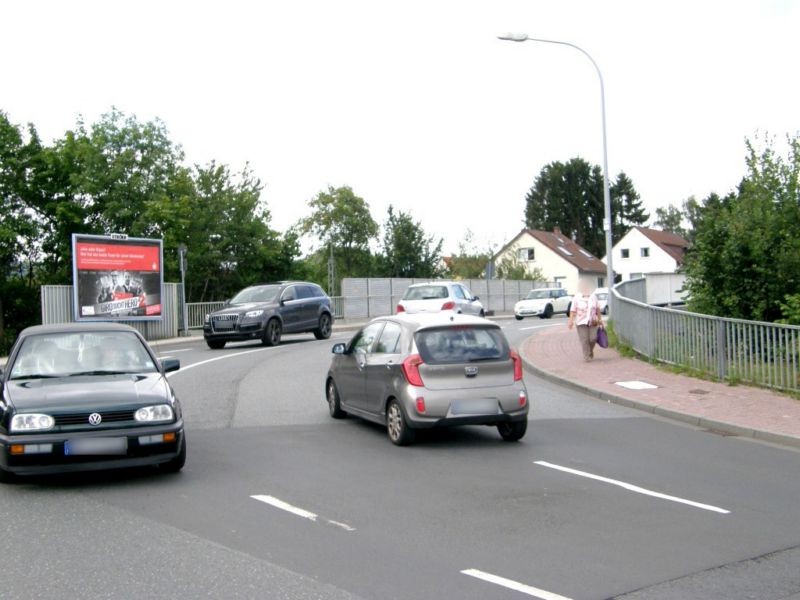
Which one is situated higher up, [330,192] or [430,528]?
[330,192]

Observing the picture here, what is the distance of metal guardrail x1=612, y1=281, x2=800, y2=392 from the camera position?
13.5 meters

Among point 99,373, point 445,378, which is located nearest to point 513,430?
point 445,378

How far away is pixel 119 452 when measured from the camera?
7.60 meters

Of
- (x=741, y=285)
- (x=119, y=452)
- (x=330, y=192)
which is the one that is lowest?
(x=119, y=452)

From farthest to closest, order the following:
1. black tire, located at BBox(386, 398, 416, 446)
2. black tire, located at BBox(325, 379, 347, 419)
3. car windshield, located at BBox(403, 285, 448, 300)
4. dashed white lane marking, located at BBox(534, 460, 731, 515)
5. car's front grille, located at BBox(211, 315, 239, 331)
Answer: car windshield, located at BBox(403, 285, 448, 300) → car's front grille, located at BBox(211, 315, 239, 331) → black tire, located at BBox(325, 379, 347, 419) → black tire, located at BBox(386, 398, 416, 446) → dashed white lane marking, located at BBox(534, 460, 731, 515)

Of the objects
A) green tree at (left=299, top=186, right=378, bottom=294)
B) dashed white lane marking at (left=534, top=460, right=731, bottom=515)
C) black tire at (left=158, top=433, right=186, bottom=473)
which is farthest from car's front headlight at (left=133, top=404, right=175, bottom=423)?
green tree at (left=299, top=186, right=378, bottom=294)

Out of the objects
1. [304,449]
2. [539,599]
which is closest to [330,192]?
[304,449]

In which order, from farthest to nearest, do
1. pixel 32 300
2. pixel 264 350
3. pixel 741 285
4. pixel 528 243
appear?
pixel 528 243 < pixel 32 300 < pixel 264 350 < pixel 741 285

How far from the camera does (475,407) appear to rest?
32.0 feet

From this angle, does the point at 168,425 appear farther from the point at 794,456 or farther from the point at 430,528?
the point at 794,456

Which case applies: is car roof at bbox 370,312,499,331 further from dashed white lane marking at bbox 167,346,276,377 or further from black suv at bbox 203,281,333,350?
black suv at bbox 203,281,333,350

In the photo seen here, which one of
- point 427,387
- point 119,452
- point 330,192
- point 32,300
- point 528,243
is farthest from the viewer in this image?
point 528,243

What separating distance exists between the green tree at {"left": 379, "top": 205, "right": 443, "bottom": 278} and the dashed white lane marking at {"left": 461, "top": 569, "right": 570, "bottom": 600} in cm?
5156

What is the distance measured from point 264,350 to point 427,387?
14737 mm
